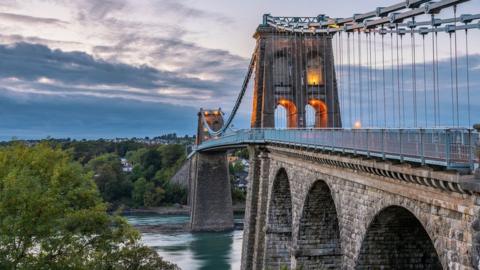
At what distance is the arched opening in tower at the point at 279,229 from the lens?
30.7m

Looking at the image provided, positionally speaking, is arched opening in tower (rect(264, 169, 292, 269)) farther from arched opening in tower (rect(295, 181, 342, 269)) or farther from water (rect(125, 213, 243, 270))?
water (rect(125, 213, 243, 270))

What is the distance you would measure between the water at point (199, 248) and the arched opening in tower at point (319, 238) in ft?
60.7

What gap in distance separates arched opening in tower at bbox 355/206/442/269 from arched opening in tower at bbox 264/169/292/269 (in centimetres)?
1301

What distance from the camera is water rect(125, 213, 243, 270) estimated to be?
44.3m

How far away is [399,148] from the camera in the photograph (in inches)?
547

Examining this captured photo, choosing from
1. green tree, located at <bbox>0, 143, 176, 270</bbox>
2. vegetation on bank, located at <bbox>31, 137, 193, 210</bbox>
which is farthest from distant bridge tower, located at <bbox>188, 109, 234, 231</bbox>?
green tree, located at <bbox>0, 143, 176, 270</bbox>

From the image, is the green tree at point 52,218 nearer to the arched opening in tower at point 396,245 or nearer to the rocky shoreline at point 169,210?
the arched opening in tower at point 396,245

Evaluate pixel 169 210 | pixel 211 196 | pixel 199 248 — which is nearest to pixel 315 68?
pixel 199 248

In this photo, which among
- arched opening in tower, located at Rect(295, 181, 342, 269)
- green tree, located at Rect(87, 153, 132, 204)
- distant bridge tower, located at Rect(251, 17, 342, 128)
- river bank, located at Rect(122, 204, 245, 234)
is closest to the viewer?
arched opening in tower, located at Rect(295, 181, 342, 269)

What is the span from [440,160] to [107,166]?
80.2 m

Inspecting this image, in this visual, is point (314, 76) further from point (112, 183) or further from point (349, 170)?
point (112, 183)

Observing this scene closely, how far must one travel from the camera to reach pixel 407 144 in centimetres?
1352

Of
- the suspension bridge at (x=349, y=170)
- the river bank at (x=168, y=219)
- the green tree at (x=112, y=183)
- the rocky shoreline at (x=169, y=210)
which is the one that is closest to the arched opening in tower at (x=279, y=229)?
the suspension bridge at (x=349, y=170)

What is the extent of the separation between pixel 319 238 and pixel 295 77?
20760mm
